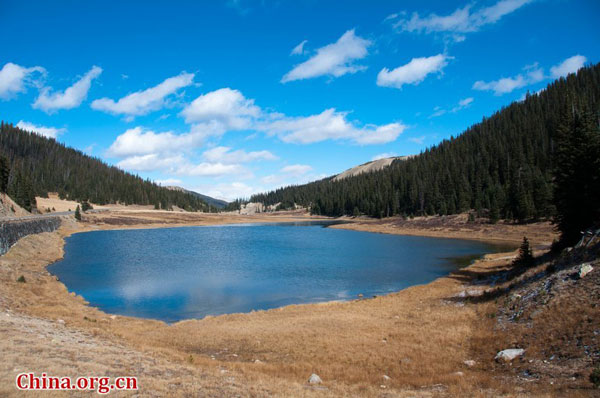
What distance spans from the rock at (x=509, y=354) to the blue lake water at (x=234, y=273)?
18.3 metres

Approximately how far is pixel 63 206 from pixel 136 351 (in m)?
165

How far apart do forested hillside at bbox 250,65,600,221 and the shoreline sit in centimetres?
7610

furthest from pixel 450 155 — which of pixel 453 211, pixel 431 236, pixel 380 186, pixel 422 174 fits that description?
pixel 431 236

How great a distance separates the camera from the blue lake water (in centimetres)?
3135

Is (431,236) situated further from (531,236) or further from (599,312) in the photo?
(599,312)

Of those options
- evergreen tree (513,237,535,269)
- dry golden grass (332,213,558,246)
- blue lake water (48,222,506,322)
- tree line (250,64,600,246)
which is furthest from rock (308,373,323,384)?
tree line (250,64,600,246)

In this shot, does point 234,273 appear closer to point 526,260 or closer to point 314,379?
point 314,379

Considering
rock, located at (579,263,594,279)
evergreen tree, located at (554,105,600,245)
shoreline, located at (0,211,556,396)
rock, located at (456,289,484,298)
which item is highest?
evergreen tree, located at (554,105,600,245)

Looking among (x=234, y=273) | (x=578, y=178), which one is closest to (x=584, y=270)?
(x=578, y=178)

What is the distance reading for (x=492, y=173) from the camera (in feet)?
463

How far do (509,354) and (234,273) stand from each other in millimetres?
33760

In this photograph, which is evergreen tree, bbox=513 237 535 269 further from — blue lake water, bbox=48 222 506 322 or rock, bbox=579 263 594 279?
rock, bbox=579 263 594 279

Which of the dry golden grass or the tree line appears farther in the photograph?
the tree line

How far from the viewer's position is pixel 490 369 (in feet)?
48.3
